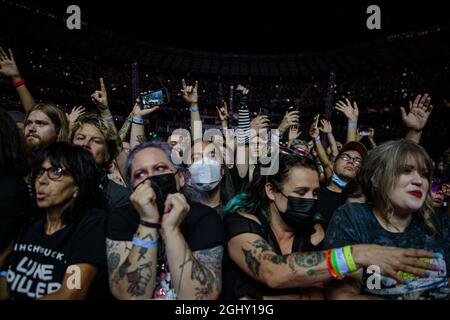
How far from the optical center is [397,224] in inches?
78.5

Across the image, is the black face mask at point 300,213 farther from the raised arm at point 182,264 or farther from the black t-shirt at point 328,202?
the black t-shirt at point 328,202

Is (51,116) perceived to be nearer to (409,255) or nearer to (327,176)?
(409,255)

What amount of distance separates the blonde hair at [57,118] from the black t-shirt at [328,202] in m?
2.41

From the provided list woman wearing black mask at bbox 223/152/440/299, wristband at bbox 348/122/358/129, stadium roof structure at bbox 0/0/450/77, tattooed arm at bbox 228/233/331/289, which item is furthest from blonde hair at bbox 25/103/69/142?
stadium roof structure at bbox 0/0/450/77

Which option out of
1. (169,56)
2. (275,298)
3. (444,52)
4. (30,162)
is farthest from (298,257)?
A: (169,56)

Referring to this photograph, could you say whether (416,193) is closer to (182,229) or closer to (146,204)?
(182,229)

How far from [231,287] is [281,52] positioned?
24221mm

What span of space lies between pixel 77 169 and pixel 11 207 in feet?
1.30

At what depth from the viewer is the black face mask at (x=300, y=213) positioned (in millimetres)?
2018

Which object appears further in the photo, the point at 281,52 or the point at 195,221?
the point at 281,52

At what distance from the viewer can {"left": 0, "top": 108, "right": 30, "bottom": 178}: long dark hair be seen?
2.00 meters

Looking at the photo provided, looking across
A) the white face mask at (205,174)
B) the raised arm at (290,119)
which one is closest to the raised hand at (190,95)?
the raised arm at (290,119)

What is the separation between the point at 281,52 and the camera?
24.2 meters

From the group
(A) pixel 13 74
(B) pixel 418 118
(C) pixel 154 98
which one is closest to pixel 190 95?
(C) pixel 154 98
